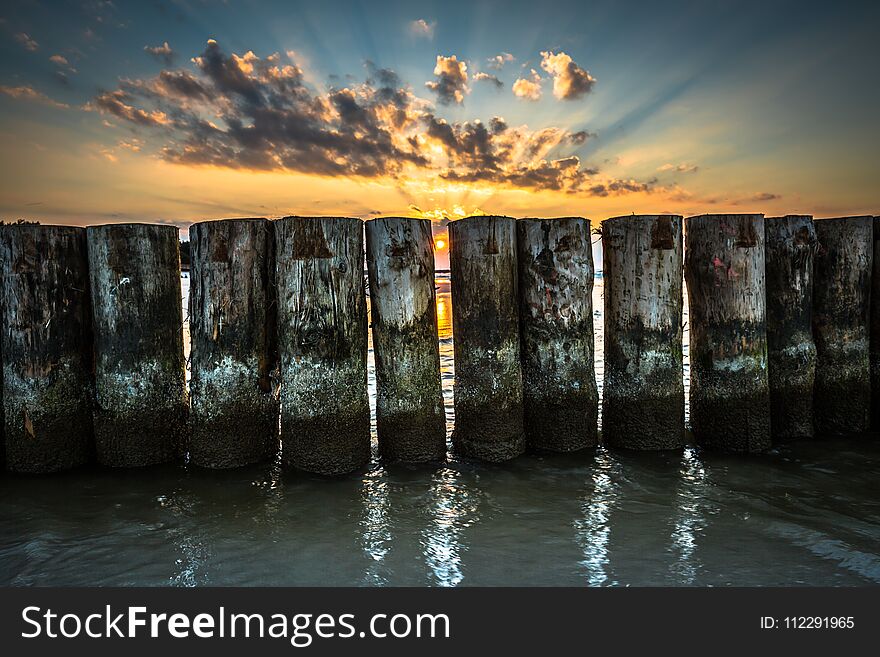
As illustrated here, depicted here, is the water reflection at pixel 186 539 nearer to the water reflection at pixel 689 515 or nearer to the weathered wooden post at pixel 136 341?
the weathered wooden post at pixel 136 341

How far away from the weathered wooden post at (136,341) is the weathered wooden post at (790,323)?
4934 millimetres

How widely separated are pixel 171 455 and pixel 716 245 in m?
4.74

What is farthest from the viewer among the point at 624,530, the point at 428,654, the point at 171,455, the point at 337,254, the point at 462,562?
the point at 171,455

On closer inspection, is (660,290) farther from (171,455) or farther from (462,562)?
(171,455)

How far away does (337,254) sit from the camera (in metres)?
4.19

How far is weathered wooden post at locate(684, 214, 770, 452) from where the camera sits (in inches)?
180

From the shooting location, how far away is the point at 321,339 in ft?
13.8

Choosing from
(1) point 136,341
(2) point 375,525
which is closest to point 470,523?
(2) point 375,525

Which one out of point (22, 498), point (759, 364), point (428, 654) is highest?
point (759, 364)

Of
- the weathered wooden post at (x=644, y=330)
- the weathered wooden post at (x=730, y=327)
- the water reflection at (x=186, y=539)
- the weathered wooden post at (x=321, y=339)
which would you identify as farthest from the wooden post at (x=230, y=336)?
the weathered wooden post at (x=730, y=327)

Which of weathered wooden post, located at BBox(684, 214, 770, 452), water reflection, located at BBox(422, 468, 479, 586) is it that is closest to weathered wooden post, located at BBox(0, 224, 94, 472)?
water reflection, located at BBox(422, 468, 479, 586)

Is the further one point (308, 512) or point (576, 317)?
point (576, 317)

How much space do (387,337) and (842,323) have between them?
4073mm

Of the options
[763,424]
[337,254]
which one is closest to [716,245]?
[763,424]
